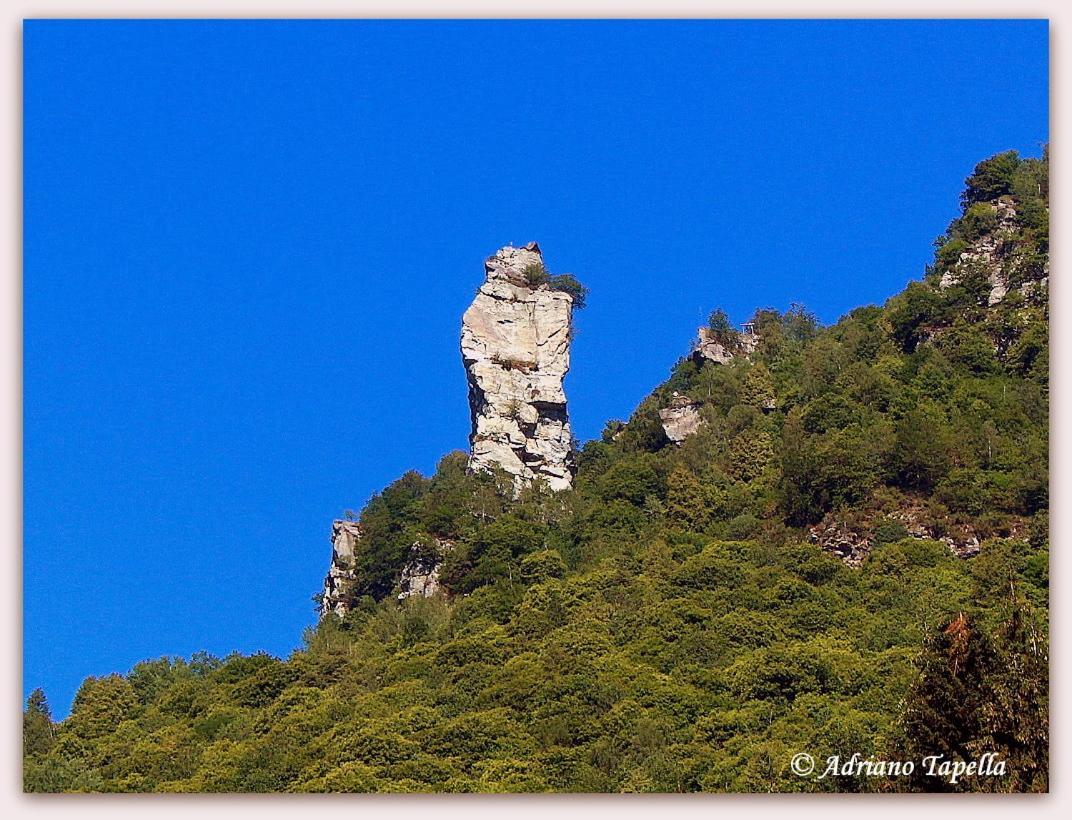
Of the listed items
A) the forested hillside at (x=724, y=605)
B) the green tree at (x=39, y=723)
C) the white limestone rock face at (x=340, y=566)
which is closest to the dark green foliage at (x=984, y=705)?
the forested hillside at (x=724, y=605)

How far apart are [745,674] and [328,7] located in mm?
21455

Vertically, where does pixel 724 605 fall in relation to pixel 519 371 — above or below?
below

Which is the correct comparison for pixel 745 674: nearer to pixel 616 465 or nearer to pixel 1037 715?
pixel 1037 715

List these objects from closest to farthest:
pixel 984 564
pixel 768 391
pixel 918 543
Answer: pixel 984 564
pixel 918 543
pixel 768 391

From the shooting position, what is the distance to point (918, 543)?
183ft

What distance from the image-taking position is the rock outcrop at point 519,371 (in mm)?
74625

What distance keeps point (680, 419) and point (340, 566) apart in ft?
45.6

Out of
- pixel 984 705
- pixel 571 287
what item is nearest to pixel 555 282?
pixel 571 287

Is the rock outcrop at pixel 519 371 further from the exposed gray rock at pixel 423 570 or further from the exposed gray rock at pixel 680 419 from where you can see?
the exposed gray rock at pixel 423 570

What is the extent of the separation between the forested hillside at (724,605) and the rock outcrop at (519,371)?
154cm

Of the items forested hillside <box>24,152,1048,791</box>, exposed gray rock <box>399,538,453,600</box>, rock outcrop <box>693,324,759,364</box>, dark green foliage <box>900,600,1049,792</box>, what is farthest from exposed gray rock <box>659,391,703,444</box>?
dark green foliage <box>900,600,1049,792</box>

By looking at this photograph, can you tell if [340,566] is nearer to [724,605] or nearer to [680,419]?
[680,419]

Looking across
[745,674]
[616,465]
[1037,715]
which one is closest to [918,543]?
[745,674]

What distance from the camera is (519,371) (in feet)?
250
